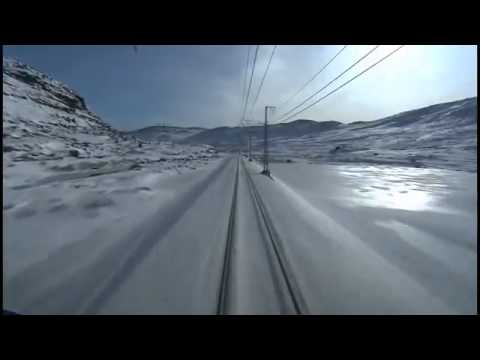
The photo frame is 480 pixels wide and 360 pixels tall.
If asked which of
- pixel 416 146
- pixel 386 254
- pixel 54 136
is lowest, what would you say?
pixel 386 254

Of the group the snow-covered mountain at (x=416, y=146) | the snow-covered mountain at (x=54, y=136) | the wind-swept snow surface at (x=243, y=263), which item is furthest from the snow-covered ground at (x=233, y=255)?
the snow-covered mountain at (x=416, y=146)

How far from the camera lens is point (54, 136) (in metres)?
35.2

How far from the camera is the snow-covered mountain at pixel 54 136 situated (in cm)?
2280

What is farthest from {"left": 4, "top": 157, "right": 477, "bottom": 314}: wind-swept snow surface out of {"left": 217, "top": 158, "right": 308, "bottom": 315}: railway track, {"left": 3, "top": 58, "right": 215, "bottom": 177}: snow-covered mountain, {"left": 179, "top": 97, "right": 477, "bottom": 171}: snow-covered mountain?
{"left": 179, "top": 97, "right": 477, "bottom": 171}: snow-covered mountain

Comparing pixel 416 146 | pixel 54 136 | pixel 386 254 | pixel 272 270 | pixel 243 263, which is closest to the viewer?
pixel 272 270

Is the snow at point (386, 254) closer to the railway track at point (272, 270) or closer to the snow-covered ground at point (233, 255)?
the snow-covered ground at point (233, 255)

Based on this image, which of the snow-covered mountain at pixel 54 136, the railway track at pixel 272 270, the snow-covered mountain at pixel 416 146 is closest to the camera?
the railway track at pixel 272 270

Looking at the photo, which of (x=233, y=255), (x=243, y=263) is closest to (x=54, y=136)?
(x=233, y=255)

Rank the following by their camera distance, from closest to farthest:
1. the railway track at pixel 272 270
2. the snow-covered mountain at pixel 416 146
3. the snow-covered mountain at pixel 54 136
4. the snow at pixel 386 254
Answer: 1. the railway track at pixel 272 270
2. the snow at pixel 386 254
3. the snow-covered mountain at pixel 54 136
4. the snow-covered mountain at pixel 416 146

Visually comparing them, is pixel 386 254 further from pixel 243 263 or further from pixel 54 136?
pixel 54 136

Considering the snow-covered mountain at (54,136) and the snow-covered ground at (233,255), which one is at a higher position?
the snow-covered mountain at (54,136)
